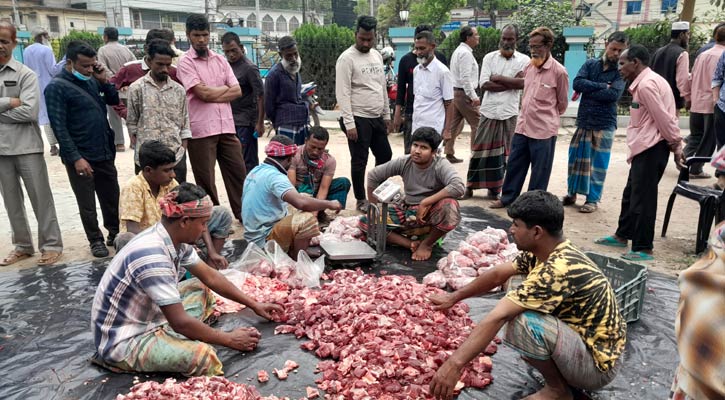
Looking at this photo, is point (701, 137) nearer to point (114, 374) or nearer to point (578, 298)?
point (578, 298)

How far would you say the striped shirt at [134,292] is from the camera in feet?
9.01

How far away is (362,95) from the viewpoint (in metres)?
6.23

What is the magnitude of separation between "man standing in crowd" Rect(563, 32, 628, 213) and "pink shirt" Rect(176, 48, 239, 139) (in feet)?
13.3

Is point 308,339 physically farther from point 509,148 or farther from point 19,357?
point 509,148

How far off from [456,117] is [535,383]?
6.47m

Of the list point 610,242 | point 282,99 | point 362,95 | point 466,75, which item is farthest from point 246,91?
point 610,242

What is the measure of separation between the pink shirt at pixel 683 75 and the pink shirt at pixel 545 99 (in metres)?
3.11

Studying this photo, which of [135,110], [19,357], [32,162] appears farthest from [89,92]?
[19,357]

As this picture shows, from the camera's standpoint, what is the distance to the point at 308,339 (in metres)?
3.37

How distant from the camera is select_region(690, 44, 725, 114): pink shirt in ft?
23.4

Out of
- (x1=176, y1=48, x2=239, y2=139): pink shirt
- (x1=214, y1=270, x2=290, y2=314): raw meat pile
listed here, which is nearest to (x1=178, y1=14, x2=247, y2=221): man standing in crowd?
(x1=176, y1=48, x2=239, y2=139): pink shirt

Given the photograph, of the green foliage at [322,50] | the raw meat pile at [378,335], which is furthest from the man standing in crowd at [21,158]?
the green foliage at [322,50]

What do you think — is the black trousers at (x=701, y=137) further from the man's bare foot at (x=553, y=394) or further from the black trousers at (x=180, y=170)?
the black trousers at (x=180, y=170)

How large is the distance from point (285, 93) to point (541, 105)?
9.72ft
